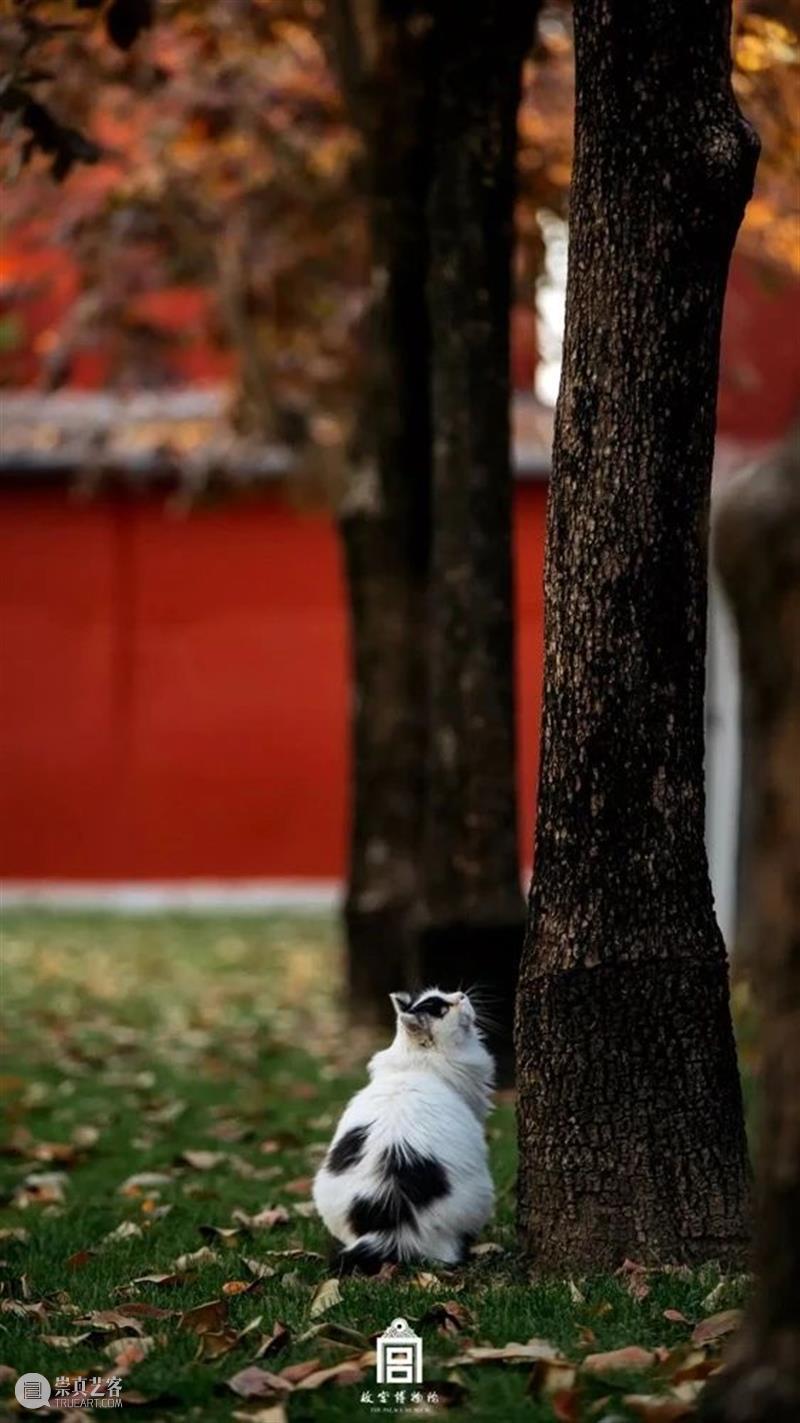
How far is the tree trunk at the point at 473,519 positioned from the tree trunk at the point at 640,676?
351cm

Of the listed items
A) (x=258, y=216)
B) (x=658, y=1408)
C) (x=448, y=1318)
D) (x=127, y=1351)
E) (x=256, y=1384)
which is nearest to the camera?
(x=658, y=1408)

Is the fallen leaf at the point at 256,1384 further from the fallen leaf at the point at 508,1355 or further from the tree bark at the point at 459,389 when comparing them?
the tree bark at the point at 459,389

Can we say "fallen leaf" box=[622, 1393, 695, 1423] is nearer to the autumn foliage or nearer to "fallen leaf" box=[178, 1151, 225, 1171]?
"fallen leaf" box=[178, 1151, 225, 1171]

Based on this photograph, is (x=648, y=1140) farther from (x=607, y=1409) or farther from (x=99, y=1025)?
(x=99, y=1025)

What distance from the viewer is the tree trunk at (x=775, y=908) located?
3.68m

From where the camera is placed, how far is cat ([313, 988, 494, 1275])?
5668 mm

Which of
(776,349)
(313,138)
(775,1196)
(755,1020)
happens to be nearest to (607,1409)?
(775,1196)

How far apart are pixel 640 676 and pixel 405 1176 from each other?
1.46 m

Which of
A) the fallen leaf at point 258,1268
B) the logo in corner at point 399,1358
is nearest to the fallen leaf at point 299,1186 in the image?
the fallen leaf at point 258,1268

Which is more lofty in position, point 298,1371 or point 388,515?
point 388,515

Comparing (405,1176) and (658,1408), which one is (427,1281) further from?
(658,1408)

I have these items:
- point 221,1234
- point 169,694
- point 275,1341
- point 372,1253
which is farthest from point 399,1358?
point 169,694

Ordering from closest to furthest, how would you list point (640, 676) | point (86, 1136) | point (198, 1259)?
point (640, 676) < point (198, 1259) < point (86, 1136)

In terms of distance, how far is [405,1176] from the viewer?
5.64m
